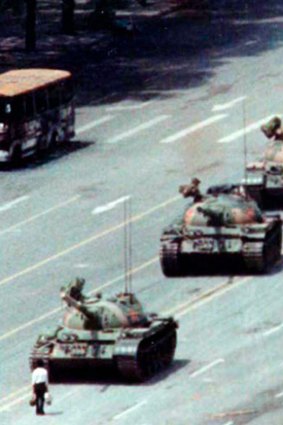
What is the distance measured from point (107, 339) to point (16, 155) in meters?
35.7

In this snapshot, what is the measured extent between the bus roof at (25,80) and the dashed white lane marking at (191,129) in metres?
5.77

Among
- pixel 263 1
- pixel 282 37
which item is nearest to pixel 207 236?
pixel 282 37

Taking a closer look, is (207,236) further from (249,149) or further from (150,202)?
(249,149)

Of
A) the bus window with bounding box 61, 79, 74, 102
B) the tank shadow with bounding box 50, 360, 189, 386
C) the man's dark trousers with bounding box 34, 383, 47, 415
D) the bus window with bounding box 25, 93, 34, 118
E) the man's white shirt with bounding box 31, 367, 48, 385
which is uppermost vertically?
the man's white shirt with bounding box 31, 367, 48, 385

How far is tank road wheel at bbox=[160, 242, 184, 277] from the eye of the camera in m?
88.3

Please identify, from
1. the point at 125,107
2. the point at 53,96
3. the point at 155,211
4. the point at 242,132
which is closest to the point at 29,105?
the point at 53,96

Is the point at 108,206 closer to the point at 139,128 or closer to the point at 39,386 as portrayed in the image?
the point at 139,128

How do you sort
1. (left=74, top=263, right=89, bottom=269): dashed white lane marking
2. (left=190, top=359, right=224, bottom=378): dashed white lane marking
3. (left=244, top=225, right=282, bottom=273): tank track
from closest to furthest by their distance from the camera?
1. (left=190, top=359, right=224, bottom=378): dashed white lane marking
2. (left=244, top=225, right=282, bottom=273): tank track
3. (left=74, top=263, right=89, bottom=269): dashed white lane marking

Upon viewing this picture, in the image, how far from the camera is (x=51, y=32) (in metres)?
146

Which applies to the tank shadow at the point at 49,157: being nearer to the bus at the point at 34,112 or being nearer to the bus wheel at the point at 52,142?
the bus wheel at the point at 52,142

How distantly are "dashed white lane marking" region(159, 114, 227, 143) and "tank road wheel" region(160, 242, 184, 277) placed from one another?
26.1 m

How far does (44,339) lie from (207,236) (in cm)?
1421

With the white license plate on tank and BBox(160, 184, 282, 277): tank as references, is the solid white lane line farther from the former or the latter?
the white license plate on tank

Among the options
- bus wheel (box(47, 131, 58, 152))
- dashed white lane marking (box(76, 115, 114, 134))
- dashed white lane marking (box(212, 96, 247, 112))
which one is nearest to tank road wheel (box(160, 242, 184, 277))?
bus wheel (box(47, 131, 58, 152))
